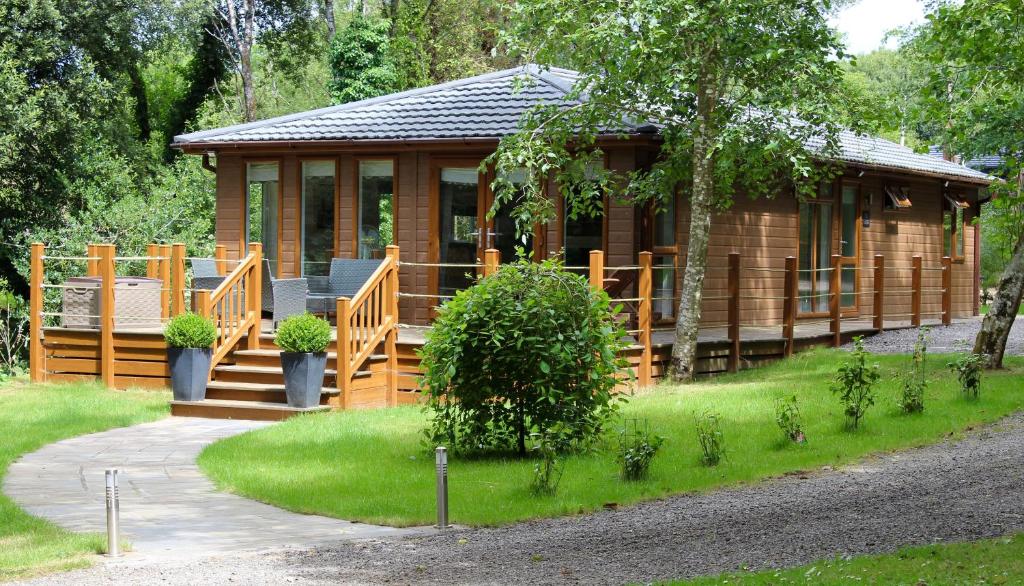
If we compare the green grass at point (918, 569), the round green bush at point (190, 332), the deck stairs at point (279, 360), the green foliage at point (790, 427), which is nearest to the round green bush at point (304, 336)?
the deck stairs at point (279, 360)

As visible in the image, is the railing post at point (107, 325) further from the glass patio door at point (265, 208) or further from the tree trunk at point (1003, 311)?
the tree trunk at point (1003, 311)

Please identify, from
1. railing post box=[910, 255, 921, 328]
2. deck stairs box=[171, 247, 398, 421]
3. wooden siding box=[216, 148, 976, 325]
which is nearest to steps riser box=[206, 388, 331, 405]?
deck stairs box=[171, 247, 398, 421]

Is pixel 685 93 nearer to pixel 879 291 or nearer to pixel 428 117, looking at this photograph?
pixel 428 117

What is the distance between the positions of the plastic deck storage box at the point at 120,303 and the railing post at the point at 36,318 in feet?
1.05

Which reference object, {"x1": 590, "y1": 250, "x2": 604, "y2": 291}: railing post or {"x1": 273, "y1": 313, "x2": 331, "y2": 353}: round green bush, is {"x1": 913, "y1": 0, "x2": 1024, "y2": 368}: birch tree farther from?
{"x1": 273, "y1": 313, "x2": 331, "y2": 353}: round green bush

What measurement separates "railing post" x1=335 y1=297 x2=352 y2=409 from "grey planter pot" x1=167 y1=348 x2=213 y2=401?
1466mm

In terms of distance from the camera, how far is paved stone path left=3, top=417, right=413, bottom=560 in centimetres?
678

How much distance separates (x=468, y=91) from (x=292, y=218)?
2.98 meters

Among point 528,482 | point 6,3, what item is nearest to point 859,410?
point 528,482

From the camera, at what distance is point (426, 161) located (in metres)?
15.5

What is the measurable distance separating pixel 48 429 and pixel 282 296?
3381mm

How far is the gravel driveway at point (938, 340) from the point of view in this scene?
15469 millimetres

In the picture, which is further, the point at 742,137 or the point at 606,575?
the point at 742,137

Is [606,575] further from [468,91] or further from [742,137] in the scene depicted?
[468,91]
